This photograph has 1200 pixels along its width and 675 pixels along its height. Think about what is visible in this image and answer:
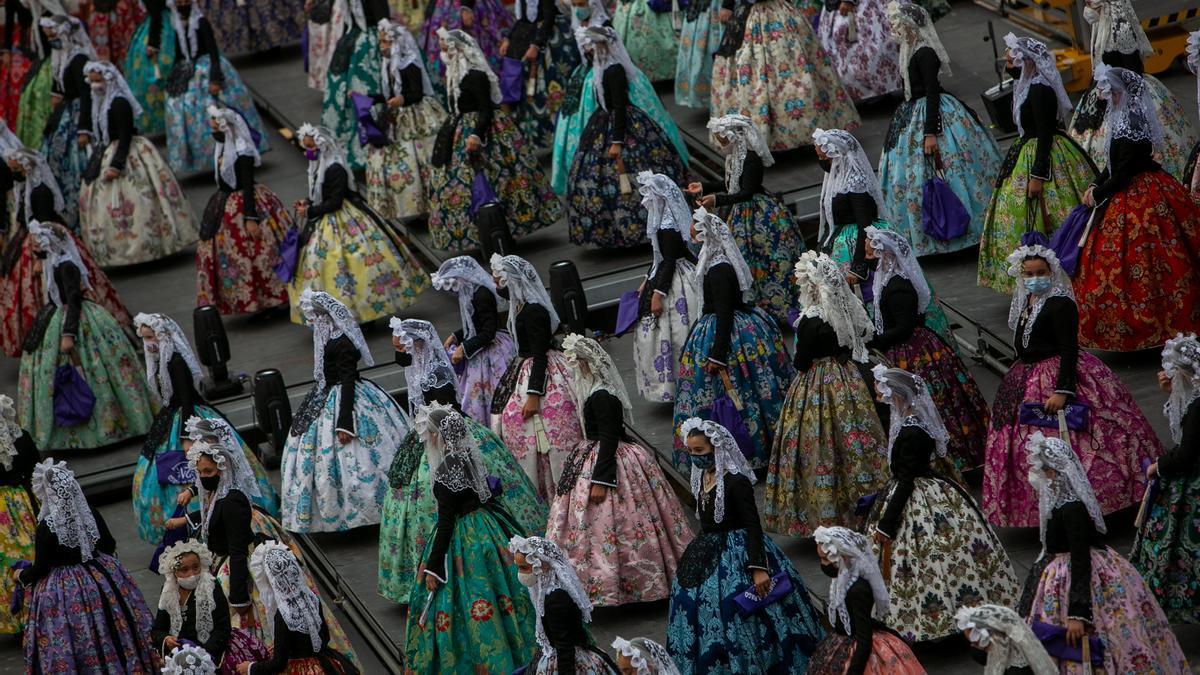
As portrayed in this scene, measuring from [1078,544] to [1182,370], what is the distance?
107 centimetres

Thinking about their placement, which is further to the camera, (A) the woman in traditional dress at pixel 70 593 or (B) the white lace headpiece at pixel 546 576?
(A) the woman in traditional dress at pixel 70 593

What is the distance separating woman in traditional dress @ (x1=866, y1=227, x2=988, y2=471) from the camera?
11.5m

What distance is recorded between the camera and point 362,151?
1727 cm

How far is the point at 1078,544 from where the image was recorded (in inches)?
370

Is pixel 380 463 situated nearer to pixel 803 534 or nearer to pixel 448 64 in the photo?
pixel 803 534

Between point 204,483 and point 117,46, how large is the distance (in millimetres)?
9314

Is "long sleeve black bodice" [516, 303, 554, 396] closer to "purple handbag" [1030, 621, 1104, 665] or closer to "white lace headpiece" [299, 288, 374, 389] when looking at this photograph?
"white lace headpiece" [299, 288, 374, 389]

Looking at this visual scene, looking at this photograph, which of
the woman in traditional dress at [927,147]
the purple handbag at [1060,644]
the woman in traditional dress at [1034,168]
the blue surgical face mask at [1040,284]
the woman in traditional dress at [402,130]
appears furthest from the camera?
the woman in traditional dress at [402,130]

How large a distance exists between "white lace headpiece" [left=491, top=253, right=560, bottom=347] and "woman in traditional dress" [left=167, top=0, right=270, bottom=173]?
19.4 feet

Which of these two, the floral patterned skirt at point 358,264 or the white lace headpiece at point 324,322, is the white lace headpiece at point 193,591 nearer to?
the white lace headpiece at point 324,322

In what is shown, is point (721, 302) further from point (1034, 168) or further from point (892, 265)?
point (1034, 168)

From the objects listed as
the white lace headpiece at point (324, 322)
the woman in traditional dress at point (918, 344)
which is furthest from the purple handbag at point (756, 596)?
the white lace headpiece at point (324, 322)

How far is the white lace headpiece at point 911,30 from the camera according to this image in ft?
44.9

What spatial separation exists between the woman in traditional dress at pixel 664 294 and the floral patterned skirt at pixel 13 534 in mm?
3520
